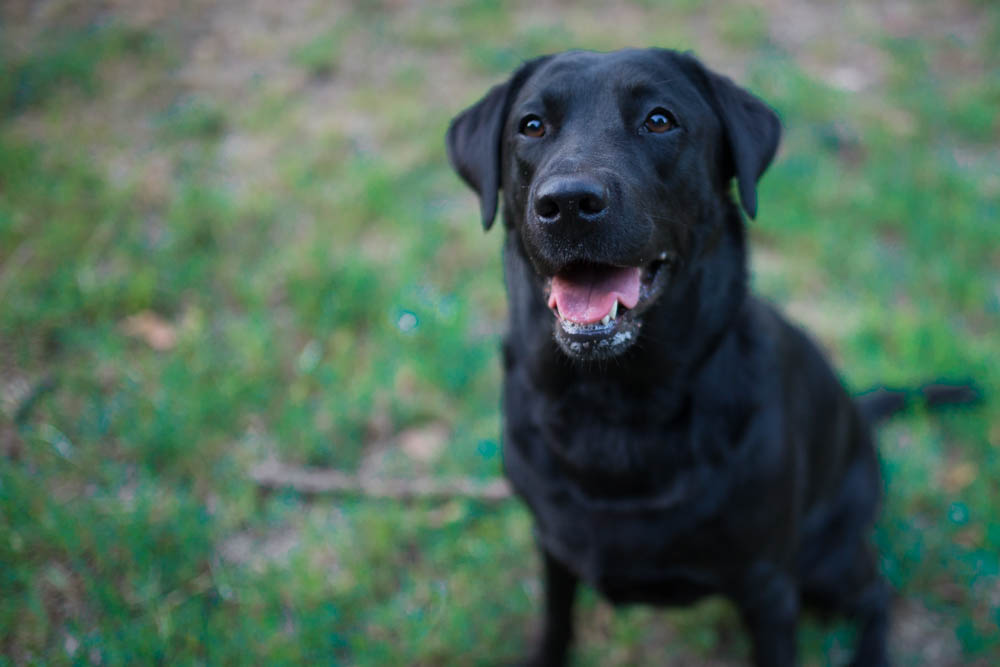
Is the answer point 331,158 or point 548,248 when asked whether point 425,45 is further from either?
point 548,248

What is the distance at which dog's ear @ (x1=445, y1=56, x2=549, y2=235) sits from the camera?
6.56 ft

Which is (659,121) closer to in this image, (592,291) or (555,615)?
(592,291)

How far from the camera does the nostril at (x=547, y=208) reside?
1.56 m

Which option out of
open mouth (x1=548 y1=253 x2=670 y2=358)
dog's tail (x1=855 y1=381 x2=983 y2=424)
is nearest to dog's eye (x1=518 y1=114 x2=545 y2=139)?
open mouth (x1=548 y1=253 x2=670 y2=358)

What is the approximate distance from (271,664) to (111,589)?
574 millimetres

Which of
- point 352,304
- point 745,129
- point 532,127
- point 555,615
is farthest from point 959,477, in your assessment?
point 352,304

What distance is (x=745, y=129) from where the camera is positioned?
188cm

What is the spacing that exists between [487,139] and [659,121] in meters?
0.47

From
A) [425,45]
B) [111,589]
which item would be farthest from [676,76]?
[425,45]

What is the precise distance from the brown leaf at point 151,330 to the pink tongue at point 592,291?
2.14 meters

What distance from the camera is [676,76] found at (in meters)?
1.88

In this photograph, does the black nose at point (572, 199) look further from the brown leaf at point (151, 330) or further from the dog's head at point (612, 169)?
the brown leaf at point (151, 330)

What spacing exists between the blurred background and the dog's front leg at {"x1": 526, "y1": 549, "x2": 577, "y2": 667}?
0.12m

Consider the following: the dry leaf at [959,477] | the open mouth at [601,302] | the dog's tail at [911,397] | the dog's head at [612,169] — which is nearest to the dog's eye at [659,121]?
the dog's head at [612,169]
